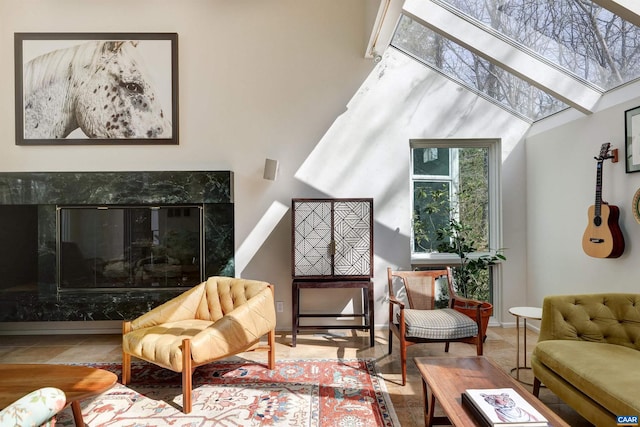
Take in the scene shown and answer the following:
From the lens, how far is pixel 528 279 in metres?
4.30

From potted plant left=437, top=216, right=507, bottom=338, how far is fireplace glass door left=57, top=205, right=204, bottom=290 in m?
2.71

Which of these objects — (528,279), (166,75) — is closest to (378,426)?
(528,279)

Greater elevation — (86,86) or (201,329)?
(86,86)

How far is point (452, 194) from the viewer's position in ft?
14.7

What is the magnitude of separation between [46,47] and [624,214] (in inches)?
226

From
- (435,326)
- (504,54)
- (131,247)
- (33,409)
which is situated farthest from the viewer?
(131,247)

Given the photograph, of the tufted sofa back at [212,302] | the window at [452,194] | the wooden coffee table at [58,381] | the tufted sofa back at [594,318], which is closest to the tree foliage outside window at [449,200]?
the window at [452,194]

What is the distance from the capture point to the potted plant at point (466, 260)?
411cm

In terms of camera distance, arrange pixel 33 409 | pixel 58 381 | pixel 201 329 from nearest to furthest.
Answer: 1. pixel 33 409
2. pixel 58 381
3. pixel 201 329

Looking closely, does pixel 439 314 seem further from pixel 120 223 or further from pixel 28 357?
pixel 28 357

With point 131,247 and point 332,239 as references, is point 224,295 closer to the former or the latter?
point 332,239

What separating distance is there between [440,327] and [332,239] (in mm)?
1365

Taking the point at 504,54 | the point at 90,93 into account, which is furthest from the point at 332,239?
the point at 90,93

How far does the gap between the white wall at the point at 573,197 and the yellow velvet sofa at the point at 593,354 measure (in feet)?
1.55
